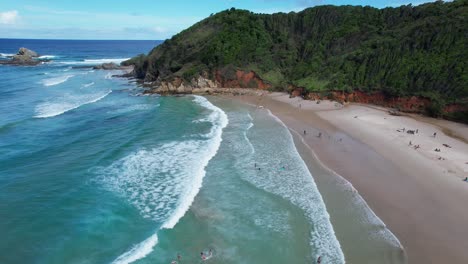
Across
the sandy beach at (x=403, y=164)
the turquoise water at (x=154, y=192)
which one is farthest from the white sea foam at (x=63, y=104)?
the sandy beach at (x=403, y=164)

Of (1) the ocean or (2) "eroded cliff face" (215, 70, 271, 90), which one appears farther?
(2) "eroded cliff face" (215, 70, 271, 90)

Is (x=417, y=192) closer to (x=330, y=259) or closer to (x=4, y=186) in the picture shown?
(x=330, y=259)

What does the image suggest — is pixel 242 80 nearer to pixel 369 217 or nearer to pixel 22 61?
pixel 369 217

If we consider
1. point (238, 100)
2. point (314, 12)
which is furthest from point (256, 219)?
point (314, 12)

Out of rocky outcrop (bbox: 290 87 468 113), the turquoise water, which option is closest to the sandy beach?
rocky outcrop (bbox: 290 87 468 113)

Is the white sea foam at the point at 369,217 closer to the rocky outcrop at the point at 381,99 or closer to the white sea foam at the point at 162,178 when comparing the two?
the white sea foam at the point at 162,178

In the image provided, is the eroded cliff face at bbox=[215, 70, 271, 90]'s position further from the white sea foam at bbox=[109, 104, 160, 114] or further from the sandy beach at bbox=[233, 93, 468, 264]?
the white sea foam at bbox=[109, 104, 160, 114]
